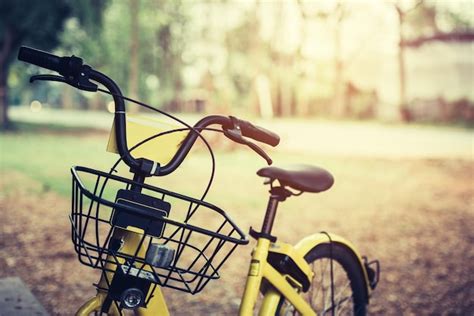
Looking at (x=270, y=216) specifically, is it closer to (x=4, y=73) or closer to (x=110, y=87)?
(x=110, y=87)

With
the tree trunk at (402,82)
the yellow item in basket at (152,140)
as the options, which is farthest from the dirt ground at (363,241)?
the tree trunk at (402,82)

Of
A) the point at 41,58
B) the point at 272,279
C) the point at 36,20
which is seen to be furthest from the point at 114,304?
the point at 36,20

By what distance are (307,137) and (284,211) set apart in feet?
36.9

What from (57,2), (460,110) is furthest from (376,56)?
(57,2)

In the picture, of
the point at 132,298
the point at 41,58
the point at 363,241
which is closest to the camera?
the point at 41,58

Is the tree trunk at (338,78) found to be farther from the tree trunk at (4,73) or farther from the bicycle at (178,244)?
the bicycle at (178,244)

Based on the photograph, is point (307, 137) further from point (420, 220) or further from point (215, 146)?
point (420, 220)

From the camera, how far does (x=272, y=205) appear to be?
2.27m

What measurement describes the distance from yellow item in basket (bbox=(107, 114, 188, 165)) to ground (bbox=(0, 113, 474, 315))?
2.40 metres

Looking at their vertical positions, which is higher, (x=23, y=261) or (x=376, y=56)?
(x=376, y=56)

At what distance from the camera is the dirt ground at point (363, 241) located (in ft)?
14.1

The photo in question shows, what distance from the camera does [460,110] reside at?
2259 centimetres

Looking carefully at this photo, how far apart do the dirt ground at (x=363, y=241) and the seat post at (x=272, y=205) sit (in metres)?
1.96

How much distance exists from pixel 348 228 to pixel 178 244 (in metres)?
5.24
